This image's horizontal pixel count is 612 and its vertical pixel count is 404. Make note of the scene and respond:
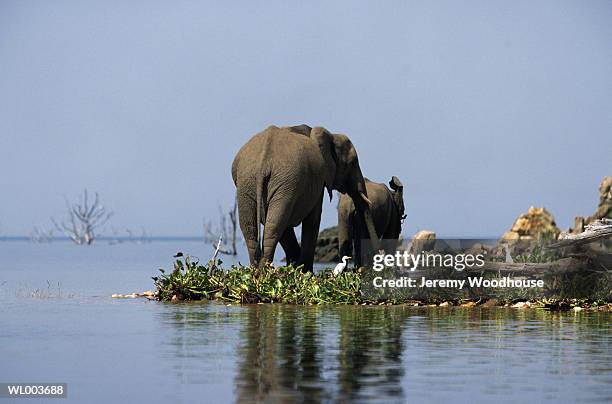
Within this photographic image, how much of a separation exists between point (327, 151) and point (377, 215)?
17.5 ft

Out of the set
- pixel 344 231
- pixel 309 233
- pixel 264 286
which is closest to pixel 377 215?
pixel 344 231

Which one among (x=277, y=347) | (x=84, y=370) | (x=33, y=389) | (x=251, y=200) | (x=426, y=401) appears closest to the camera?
(x=426, y=401)

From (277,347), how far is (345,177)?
14416 mm

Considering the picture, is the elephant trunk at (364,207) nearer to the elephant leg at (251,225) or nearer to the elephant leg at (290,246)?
the elephant leg at (290,246)

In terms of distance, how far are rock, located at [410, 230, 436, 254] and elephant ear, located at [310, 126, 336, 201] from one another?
8.49 ft

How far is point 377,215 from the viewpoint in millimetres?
Result: 33969

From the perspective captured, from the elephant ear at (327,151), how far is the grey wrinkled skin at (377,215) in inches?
135

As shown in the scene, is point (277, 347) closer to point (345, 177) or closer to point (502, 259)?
point (502, 259)

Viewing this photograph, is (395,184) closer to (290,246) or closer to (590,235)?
(290,246)

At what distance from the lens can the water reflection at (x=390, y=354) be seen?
1279 centimetres

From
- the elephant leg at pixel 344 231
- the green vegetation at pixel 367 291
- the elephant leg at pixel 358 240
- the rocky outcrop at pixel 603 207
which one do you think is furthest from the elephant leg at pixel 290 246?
the rocky outcrop at pixel 603 207

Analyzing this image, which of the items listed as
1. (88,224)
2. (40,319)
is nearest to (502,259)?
(40,319)

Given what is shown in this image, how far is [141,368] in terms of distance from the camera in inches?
573

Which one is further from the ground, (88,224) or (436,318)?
(88,224)
